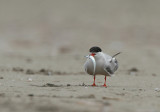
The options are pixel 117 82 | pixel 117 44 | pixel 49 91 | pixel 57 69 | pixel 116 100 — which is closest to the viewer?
pixel 116 100

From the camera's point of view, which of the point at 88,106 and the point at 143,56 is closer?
the point at 88,106

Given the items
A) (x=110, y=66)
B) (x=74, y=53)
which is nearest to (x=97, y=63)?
(x=110, y=66)

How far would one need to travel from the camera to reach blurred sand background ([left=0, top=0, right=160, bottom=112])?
17.5 feet

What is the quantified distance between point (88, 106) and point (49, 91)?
145cm

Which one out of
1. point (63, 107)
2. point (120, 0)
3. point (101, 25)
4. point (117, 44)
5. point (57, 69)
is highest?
point (120, 0)

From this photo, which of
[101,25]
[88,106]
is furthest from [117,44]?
[88,106]

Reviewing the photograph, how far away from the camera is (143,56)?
47.3 feet

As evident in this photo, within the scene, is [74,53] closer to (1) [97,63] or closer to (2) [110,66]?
(2) [110,66]

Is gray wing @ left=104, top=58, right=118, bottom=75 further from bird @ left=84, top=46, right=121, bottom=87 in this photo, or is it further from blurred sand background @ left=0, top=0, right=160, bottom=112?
blurred sand background @ left=0, top=0, right=160, bottom=112

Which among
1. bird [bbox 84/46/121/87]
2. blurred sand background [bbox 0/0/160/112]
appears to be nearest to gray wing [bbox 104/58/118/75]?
bird [bbox 84/46/121/87]

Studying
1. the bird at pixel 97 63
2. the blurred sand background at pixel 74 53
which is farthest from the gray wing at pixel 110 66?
the blurred sand background at pixel 74 53

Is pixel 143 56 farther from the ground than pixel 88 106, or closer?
farther from the ground

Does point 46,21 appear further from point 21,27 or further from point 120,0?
point 120,0

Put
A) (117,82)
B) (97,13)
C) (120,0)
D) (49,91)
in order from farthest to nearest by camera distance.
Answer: (120,0), (97,13), (117,82), (49,91)
